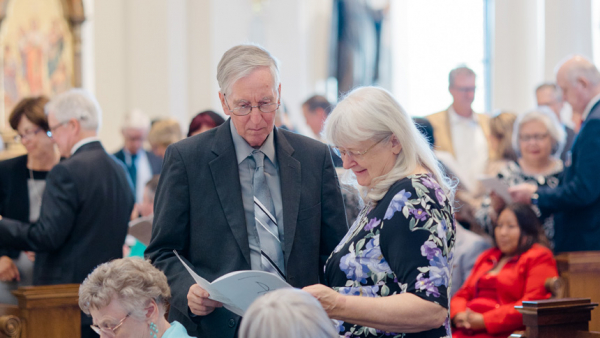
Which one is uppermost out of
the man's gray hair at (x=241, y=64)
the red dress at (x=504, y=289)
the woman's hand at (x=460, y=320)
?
the man's gray hair at (x=241, y=64)

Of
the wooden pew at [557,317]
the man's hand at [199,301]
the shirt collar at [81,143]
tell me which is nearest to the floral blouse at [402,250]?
the man's hand at [199,301]

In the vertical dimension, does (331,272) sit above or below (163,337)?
above

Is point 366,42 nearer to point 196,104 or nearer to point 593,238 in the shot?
point 196,104

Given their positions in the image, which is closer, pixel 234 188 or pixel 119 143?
pixel 234 188

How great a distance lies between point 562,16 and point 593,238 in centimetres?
446

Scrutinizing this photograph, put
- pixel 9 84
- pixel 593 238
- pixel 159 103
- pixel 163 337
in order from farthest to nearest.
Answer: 1. pixel 159 103
2. pixel 9 84
3. pixel 593 238
4. pixel 163 337

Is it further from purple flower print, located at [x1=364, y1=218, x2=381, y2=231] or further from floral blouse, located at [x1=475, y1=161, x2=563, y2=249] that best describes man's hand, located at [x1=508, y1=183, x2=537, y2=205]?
purple flower print, located at [x1=364, y1=218, x2=381, y2=231]

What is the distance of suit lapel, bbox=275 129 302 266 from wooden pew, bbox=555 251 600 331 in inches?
89.6

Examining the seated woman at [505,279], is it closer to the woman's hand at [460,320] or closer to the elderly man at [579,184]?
the woman's hand at [460,320]

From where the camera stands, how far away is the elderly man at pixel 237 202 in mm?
2734

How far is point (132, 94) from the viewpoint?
11703 millimetres

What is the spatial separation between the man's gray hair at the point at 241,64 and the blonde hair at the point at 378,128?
0.42 metres

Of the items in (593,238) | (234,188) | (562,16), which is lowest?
(593,238)

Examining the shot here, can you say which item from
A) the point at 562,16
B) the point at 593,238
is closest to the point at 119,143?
the point at 562,16
